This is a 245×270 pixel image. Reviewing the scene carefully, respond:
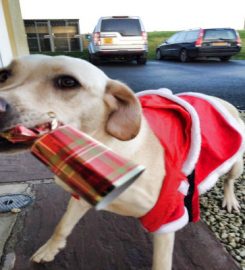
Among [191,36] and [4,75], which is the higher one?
[4,75]

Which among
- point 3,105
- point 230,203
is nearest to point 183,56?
point 230,203

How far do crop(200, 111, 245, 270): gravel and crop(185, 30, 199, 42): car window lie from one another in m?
12.8

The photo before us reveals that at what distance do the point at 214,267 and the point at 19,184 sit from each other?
1783mm

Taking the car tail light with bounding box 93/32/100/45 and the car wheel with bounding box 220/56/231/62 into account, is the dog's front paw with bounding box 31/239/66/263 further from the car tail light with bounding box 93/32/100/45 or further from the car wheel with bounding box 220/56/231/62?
the car wheel with bounding box 220/56/231/62

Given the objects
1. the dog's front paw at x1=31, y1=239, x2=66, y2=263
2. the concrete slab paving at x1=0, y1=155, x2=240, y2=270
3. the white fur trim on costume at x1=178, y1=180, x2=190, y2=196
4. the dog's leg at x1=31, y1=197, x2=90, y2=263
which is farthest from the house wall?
the white fur trim on costume at x1=178, y1=180, x2=190, y2=196

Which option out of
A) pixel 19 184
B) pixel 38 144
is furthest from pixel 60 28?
pixel 38 144

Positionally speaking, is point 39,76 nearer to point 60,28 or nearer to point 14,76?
point 14,76

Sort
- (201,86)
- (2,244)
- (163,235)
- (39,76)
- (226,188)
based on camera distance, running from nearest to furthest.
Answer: (39,76), (163,235), (2,244), (226,188), (201,86)

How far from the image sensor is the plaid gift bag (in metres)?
0.80

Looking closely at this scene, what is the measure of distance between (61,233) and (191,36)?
47.3 feet

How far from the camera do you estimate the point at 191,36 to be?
48.9 ft

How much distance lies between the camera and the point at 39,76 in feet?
5.10

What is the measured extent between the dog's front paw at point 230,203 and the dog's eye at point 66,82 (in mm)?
1692

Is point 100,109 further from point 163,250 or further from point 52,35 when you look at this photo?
point 52,35
